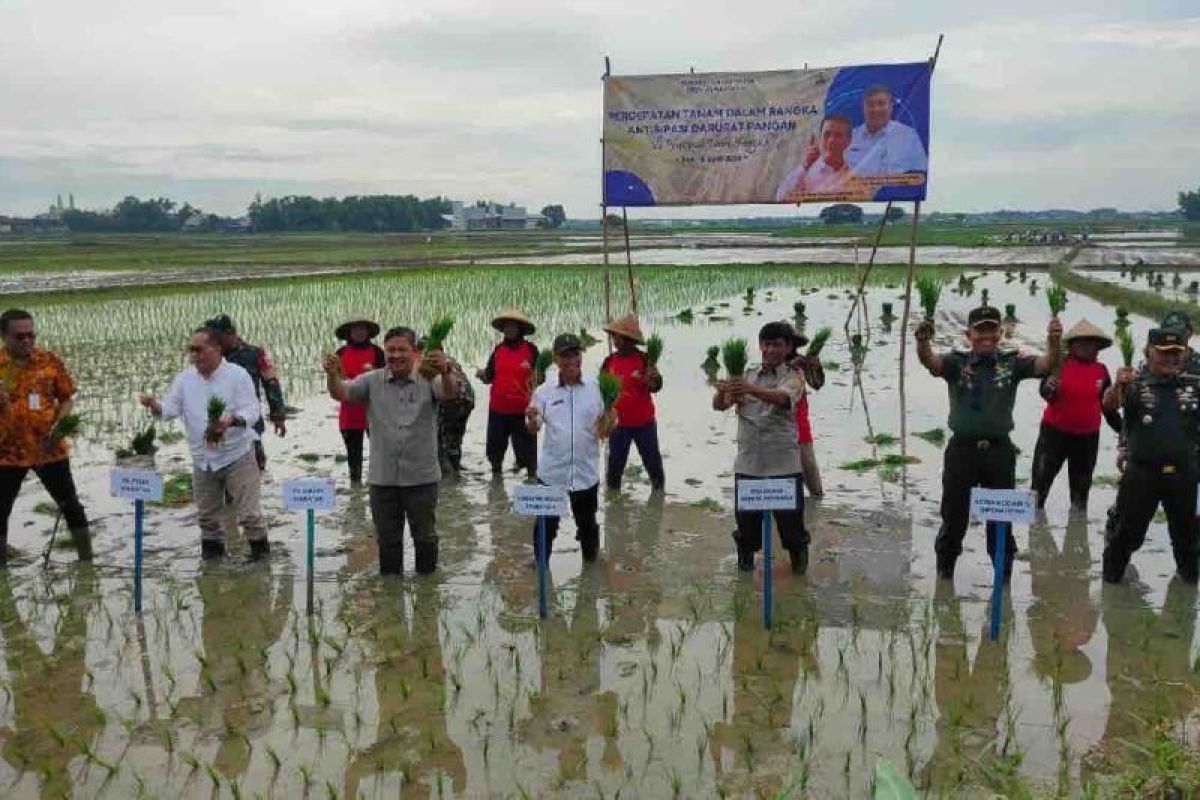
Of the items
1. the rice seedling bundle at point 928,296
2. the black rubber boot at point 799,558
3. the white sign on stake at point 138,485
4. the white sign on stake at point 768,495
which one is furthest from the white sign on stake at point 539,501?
the rice seedling bundle at point 928,296

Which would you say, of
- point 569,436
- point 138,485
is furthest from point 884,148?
point 138,485

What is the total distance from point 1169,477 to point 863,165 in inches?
192

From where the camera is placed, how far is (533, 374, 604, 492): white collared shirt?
5586 millimetres

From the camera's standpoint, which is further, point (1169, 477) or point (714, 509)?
point (714, 509)

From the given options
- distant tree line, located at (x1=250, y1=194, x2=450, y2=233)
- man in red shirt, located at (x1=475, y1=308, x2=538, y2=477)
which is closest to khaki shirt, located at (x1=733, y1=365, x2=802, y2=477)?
man in red shirt, located at (x1=475, y1=308, x2=538, y2=477)

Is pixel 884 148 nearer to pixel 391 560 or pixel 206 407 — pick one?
pixel 391 560

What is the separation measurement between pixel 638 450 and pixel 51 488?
3.83m

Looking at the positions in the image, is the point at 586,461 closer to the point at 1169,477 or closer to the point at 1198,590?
the point at 1169,477

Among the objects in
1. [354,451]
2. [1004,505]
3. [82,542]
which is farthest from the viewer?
[354,451]

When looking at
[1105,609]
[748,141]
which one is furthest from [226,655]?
[748,141]

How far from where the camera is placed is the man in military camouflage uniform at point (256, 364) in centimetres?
643

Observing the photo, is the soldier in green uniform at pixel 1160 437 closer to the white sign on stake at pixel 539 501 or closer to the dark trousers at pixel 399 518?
the white sign on stake at pixel 539 501

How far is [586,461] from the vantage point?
18.4 ft

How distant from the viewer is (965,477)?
17.1ft
